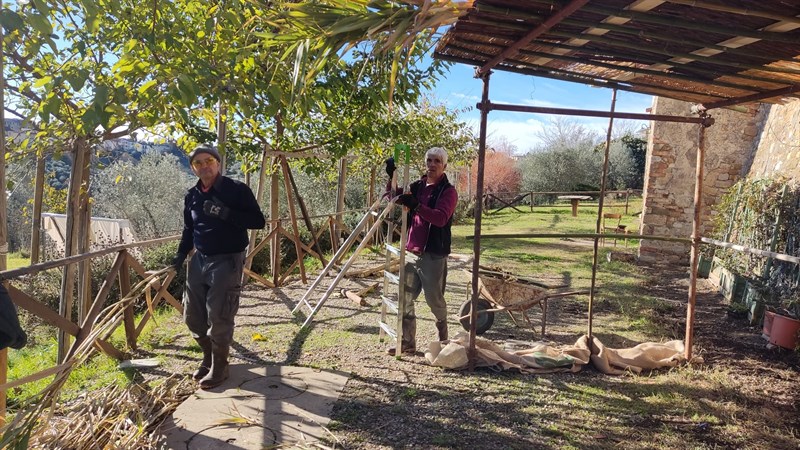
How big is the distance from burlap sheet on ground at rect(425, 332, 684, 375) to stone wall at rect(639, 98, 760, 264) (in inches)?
251

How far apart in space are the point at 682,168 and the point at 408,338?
7.86m

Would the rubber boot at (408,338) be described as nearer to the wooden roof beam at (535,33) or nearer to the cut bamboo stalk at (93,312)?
the wooden roof beam at (535,33)

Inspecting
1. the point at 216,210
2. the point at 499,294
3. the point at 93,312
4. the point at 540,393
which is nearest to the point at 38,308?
the point at 93,312

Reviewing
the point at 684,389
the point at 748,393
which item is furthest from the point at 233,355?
the point at 748,393

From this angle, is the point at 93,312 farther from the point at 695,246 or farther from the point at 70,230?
the point at 695,246

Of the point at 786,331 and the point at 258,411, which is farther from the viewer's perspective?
the point at 786,331

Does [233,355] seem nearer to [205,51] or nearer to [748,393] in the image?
[205,51]

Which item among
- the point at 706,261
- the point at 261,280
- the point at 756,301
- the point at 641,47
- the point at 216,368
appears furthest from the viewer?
the point at 706,261

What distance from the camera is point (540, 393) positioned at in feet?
13.3

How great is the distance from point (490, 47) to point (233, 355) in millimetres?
3461

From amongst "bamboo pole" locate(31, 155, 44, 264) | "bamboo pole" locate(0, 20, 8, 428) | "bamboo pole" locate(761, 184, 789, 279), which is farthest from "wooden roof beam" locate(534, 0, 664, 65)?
"bamboo pole" locate(761, 184, 789, 279)

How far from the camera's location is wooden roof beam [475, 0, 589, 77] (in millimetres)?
2506

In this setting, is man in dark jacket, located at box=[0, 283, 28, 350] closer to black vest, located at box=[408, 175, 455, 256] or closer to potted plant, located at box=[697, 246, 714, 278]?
black vest, located at box=[408, 175, 455, 256]

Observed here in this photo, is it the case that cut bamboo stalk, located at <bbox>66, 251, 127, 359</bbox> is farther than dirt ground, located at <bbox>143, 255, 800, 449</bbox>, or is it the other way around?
cut bamboo stalk, located at <bbox>66, 251, 127, 359</bbox>
